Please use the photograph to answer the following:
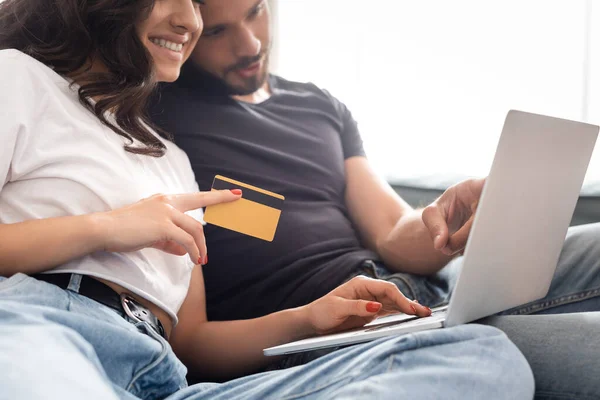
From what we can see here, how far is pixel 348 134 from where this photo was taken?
1.50 meters

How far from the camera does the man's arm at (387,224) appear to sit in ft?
4.08

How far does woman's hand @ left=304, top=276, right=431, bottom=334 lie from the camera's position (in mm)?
903

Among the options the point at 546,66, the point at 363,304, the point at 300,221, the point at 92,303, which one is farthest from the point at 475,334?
the point at 546,66

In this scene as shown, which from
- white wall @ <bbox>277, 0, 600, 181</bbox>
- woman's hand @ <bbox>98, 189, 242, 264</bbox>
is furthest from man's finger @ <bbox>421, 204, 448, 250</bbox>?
white wall @ <bbox>277, 0, 600, 181</bbox>

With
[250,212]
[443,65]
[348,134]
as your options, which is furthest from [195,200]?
[443,65]

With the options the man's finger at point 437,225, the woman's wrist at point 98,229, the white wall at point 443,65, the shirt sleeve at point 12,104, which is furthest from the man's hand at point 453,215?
the white wall at point 443,65

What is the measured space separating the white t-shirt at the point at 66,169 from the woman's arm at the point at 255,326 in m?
0.10

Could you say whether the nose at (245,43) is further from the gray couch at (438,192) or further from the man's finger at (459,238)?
the man's finger at (459,238)

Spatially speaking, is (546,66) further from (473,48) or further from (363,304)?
(363,304)

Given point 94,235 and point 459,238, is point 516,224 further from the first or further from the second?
point 94,235

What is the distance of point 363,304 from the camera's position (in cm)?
90

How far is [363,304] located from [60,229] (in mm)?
400

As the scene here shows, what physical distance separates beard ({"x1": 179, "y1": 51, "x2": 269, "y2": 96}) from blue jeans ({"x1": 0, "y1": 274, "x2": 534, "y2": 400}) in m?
0.64

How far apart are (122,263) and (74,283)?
0.08 m
